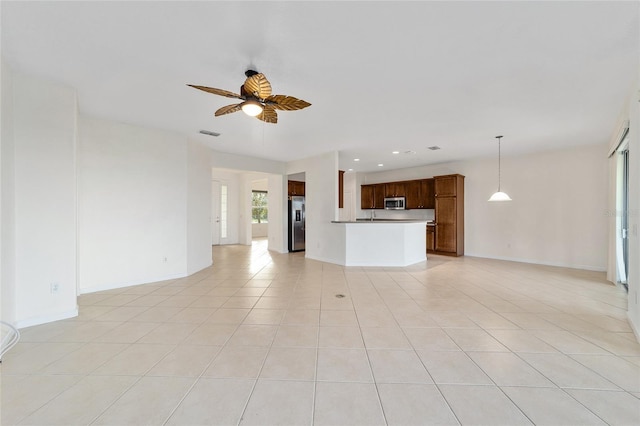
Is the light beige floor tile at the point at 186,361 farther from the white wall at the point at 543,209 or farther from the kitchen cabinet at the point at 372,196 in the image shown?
the kitchen cabinet at the point at 372,196

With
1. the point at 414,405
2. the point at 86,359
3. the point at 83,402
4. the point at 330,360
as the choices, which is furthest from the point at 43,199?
the point at 414,405

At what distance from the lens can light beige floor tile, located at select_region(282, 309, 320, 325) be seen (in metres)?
2.81

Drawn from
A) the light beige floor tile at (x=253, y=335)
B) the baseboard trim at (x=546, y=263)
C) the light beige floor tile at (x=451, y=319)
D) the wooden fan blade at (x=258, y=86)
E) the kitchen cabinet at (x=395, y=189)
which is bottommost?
the light beige floor tile at (x=253, y=335)

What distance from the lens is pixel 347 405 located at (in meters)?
1.61

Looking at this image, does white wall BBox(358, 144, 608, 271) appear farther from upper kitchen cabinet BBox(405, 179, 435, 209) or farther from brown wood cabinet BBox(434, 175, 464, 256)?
upper kitchen cabinet BBox(405, 179, 435, 209)

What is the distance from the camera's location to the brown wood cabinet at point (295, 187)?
7.89 m

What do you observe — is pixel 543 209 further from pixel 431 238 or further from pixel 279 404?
pixel 279 404

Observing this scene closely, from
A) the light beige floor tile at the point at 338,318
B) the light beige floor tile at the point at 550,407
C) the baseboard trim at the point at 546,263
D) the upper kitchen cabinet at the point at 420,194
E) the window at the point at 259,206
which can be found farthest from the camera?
the window at the point at 259,206

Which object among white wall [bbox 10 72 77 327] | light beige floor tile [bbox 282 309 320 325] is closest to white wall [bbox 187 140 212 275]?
white wall [bbox 10 72 77 327]

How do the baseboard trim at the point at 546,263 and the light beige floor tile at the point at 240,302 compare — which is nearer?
the light beige floor tile at the point at 240,302

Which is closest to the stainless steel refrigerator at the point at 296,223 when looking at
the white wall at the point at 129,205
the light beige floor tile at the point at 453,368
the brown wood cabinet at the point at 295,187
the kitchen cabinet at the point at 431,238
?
the brown wood cabinet at the point at 295,187

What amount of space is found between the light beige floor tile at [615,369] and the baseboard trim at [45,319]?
5.02 meters

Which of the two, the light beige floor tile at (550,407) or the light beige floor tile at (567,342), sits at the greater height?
the light beige floor tile at (567,342)

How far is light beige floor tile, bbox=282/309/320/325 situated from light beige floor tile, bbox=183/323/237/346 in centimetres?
58
